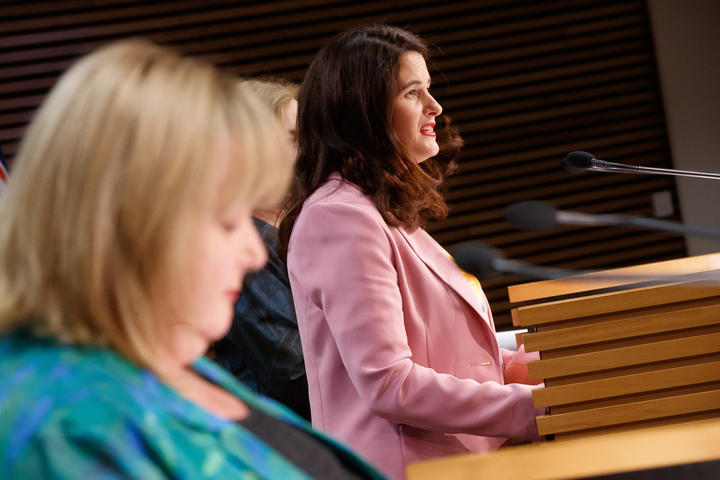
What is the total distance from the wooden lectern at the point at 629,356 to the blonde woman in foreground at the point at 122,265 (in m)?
0.85

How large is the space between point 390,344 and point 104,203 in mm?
1101

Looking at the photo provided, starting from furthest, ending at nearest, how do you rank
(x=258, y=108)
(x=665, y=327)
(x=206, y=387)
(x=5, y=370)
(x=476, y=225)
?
1. (x=476, y=225)
2. (x=665, y=327)
3. (x=206, y=387)
4. (x=258, y=108)
5. (x=5, y=370)

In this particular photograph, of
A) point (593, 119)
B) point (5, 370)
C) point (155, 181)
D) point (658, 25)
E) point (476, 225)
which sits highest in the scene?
point (155, 181)

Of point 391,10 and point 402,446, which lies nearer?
point 402,446

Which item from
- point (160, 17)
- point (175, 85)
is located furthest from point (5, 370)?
point (160, 17)

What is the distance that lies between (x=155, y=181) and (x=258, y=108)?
0.63ft

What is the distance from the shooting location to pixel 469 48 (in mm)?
5809

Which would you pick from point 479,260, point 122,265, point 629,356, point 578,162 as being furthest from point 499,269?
point 578,162

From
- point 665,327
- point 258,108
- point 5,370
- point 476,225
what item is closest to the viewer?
point 5,370

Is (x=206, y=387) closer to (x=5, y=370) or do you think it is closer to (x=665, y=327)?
(x=5, y=370)

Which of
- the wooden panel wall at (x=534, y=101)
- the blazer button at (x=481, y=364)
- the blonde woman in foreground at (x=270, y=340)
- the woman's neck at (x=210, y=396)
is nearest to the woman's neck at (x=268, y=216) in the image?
the blonde woman in foreground at (x=270, y=340)

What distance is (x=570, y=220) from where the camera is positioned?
125cm

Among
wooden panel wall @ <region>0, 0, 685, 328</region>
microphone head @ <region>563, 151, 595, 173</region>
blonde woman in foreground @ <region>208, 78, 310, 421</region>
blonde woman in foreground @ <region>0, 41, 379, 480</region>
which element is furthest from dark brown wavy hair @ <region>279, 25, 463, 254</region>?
wooden panel wall @ <region>0, 0, 685, 328</region>

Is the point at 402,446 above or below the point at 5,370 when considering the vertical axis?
below
